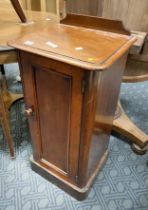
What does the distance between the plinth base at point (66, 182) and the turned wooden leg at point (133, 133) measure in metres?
0.30

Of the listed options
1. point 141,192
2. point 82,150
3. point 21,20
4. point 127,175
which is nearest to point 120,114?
point 127,175

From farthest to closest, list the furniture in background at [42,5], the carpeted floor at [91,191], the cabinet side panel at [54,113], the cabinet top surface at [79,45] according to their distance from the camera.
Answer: the furniture in background at [42,5]
the carpeted floor at [91,191]
the cabinet side panel at [54,113]
the cabinet top surface at [79,45]

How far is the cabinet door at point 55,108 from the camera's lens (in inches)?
28.7

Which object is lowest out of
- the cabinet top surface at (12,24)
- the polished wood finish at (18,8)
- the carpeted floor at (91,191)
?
the carpeted floor at (91,191)

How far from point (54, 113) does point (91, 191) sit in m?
0.62

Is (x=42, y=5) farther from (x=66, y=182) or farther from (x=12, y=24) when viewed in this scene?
(x=66, y=182)

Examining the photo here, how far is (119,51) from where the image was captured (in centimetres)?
70

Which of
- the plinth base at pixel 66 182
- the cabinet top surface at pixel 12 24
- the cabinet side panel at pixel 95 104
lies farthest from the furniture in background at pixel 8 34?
the cabinet side panel at pixel 95 104

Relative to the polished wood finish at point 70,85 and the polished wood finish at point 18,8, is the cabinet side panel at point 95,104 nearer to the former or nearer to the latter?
the polished wood finish at point 70,85

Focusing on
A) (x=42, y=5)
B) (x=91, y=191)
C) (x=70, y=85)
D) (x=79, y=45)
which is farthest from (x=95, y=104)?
(x=42, y=5)

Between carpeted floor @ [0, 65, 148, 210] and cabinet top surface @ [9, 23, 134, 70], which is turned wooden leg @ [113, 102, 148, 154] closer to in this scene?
carpeted floor @ [0, 65, 148, 210]

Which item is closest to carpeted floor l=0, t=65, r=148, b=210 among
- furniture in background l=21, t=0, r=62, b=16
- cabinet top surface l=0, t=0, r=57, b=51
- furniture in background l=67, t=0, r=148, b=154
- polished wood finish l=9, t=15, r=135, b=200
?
polished wood finish l=9, t=15, r=135, b=200

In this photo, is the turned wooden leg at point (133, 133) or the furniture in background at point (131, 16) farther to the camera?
the turned wooden leg at point (133, 133)

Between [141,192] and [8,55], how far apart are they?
109 centimetres
